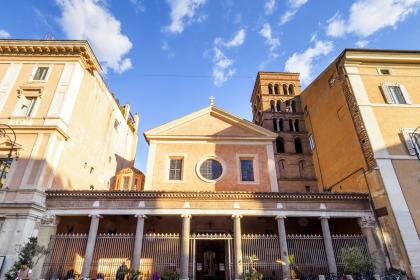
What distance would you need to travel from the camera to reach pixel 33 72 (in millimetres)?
16375

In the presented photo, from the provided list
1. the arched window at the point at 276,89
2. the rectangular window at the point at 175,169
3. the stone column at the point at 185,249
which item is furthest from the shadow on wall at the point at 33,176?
the arched window at the point at 276,89

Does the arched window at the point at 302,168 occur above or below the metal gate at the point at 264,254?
above

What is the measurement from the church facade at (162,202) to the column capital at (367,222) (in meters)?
0.05

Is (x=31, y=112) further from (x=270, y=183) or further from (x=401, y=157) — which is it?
(x=401, y=157)

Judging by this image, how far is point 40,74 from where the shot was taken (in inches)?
647

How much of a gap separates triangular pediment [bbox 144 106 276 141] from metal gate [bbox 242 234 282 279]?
710 centimetres

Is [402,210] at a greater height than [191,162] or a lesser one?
lesser

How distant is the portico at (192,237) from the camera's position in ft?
38.7

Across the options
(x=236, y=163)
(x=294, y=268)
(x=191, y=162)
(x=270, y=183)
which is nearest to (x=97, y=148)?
(x=191, y=162)

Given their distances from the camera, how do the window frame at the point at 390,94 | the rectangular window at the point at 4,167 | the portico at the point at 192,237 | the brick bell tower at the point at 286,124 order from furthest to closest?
the brick bell tower at the point at 286,124 → the window frame at the point at 390,94 → the rectangular window at the point at 4,167 → the portico at the point at 192,237

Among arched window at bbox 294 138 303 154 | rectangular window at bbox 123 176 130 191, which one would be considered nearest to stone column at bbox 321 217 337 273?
rectangular window at bbox 123 176 130 191

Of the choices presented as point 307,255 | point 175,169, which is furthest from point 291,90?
point 307,255

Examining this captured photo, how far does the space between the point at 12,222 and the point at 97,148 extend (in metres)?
8.24

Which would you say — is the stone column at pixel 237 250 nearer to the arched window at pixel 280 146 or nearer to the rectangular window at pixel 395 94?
the rectangular window at pixel 395 94
